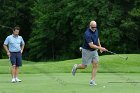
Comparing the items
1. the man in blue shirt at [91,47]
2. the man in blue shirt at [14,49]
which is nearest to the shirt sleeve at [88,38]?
the man in blue shirt at [91,47]

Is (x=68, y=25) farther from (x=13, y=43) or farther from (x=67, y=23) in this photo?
(x=13, y=43)

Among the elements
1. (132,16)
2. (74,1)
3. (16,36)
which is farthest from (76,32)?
(16,36)

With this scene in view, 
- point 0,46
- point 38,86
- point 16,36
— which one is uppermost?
point 16,36

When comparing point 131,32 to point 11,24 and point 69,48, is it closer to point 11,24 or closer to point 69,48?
point 69,48

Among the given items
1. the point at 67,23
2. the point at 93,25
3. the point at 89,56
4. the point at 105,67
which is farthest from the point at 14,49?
the point at 67,23

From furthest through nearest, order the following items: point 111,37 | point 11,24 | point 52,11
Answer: point 11,24, point 52,11, point 111,37

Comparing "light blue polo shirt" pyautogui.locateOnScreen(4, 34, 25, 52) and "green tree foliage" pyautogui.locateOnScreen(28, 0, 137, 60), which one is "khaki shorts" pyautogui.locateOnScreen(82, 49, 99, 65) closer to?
"light blue polo shirt" pyautogui.locateOnScreen(4, 34, 25, 52)

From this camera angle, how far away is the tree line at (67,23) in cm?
5784

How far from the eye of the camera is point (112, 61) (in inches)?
1060

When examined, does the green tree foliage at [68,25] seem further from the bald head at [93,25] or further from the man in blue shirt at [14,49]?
the bald head at [93,25]

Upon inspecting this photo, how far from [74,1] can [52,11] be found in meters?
7.00

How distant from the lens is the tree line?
190 ft

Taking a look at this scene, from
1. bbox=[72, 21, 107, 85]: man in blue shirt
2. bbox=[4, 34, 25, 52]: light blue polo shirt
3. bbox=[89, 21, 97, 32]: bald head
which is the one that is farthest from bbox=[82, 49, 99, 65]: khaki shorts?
bbox=[4, 34, 25, 52]: light blue polo shirt

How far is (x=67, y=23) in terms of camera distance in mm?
65500
